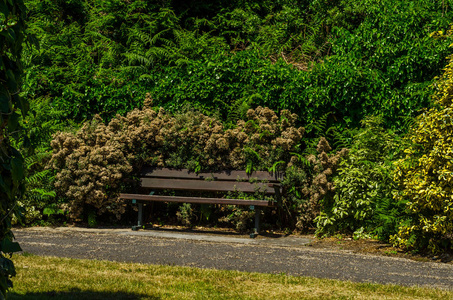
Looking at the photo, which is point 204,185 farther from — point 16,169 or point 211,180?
point 16,169

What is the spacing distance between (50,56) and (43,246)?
7585mm

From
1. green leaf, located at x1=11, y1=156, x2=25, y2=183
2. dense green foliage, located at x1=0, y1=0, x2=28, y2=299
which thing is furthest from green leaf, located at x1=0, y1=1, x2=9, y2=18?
green leaf, located at x1=11, y1=156, x2=25, y2=183

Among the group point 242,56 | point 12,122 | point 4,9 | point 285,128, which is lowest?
point 12,122

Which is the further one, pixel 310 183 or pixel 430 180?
pixel 310 183

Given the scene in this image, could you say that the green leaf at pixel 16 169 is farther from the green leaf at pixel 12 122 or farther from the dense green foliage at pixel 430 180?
the dense green foliage at pixel 430 180

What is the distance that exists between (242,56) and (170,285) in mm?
6821

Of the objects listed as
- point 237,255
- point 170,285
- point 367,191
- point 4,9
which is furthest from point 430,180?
point 4,9

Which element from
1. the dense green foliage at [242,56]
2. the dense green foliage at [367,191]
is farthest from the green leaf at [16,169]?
the dense green foliage at [242,56]

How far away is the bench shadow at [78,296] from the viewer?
4617 millimetres

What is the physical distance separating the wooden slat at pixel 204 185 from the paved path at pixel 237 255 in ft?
2.98

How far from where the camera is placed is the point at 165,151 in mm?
10062

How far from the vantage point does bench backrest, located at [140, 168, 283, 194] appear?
9.16 meters

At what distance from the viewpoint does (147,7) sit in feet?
51.2

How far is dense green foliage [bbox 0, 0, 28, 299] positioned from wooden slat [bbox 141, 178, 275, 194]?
19.2 ft
